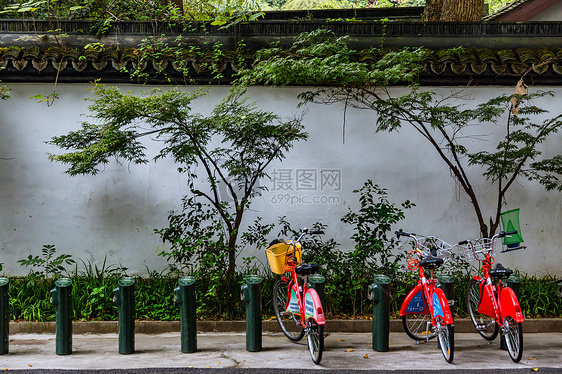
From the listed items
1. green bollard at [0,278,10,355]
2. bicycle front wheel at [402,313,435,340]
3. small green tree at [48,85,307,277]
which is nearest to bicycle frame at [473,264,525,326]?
bicycle front wheel at [402,313,435,340]

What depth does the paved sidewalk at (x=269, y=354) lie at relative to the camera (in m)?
5.40

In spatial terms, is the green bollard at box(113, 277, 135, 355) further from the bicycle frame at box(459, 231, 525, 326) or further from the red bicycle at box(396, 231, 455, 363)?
the bicycle frame at box(459, 231, 525, 326)

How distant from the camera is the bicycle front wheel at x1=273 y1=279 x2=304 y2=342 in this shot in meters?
6.27

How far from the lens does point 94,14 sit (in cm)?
865

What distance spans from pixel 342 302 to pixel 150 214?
3359 mm

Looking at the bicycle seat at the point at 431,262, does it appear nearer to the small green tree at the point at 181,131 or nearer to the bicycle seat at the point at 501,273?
the bicycle seat at the point at 501,273

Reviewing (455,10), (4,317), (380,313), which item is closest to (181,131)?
(4,317)

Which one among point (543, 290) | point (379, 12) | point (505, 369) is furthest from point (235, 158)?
point (379, 12)

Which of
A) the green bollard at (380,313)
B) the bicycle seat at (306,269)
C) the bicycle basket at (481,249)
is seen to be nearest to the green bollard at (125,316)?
the bicycle seat at (306,269)

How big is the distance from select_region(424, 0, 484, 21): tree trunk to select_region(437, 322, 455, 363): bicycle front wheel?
23.7 feet

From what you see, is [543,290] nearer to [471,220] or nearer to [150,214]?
[471,220]

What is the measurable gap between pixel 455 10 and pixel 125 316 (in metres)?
8.69

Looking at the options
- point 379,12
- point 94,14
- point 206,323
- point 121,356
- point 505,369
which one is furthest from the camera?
point 379,12

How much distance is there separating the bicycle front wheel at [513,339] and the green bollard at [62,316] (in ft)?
15.7
